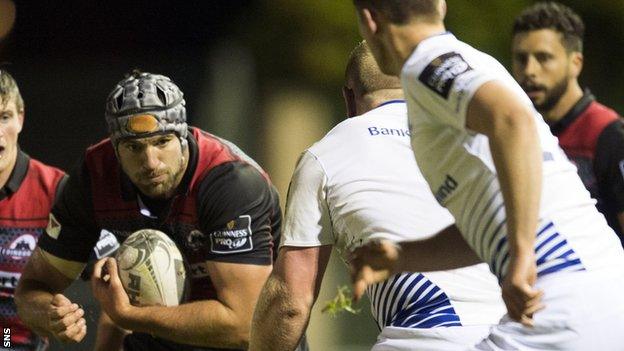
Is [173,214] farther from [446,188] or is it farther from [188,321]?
[446,188]

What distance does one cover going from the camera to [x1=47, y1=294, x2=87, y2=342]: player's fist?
6215 mm

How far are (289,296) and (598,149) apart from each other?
2.02 m

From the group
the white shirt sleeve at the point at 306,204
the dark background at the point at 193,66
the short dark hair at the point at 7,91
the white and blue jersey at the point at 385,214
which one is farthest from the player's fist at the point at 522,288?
the dark background at the point at 193,66

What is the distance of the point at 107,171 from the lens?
6273 millimetres

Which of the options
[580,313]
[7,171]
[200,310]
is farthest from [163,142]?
[580,313]

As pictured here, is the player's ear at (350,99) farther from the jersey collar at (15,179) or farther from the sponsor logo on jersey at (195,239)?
the jersey collar at (15,179)

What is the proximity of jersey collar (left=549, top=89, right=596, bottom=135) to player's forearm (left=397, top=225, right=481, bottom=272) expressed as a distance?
2.65m

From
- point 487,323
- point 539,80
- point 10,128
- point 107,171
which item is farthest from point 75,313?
point 539,80

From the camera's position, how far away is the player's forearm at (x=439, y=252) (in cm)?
422

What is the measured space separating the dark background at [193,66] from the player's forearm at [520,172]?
6.99 metres

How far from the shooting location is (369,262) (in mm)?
4020

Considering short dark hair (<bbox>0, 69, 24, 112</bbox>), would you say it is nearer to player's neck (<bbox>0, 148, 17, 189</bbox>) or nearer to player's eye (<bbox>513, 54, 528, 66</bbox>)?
player's neck (<bbox>0, 148, 17, 189</bbox>)

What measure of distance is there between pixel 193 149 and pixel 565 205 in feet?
8.25

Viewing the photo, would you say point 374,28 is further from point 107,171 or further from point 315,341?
point 315,341
